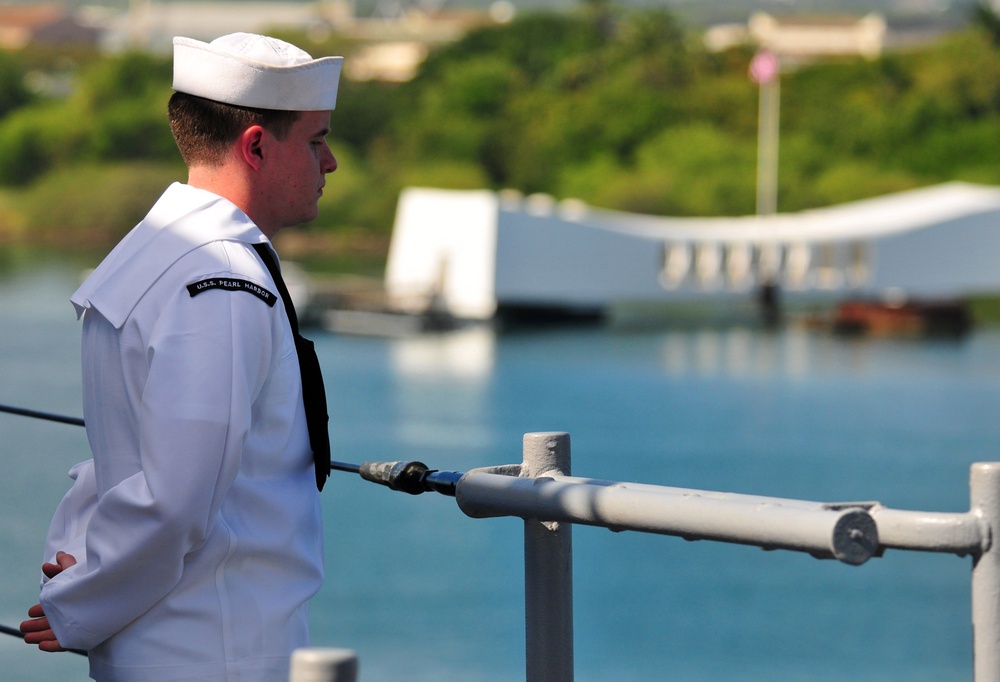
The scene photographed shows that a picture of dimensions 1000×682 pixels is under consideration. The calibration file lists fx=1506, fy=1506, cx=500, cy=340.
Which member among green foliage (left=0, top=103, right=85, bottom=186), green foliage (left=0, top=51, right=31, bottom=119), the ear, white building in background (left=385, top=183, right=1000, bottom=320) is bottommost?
the ear

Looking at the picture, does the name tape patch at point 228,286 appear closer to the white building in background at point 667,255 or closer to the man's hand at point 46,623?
the man's hand at point 46,623

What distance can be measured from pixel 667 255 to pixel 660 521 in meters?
39.7

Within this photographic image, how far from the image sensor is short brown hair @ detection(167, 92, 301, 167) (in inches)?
63.7

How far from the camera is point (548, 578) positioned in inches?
63.9

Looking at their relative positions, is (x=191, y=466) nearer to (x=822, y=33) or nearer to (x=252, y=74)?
(x=252, y=74)

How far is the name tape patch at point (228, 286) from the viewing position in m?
1.50

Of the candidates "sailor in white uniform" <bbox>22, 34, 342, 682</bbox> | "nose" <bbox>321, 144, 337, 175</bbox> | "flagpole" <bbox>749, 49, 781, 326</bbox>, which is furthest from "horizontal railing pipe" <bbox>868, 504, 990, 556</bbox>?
"flagpole" <bbox>749, 49, 781, 326</bbox>

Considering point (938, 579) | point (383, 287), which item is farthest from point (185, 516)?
point (383, 287)

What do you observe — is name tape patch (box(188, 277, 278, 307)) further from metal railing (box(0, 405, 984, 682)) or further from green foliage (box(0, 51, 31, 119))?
green foliage (box(0, 51, 31, 119))

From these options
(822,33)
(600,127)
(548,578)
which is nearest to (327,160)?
(548,578)

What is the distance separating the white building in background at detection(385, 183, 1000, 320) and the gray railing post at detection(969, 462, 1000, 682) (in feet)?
115

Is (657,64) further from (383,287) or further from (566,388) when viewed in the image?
(566,388)

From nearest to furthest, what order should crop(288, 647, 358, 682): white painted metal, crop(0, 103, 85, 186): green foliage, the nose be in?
crop(288, 647, 358, 682): white painted metal → the nose → crop(0, 103, 85, 186): green foliage

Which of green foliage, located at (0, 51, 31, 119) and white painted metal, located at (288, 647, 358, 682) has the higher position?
green foliage, located at (0, 51, 31, 119)
